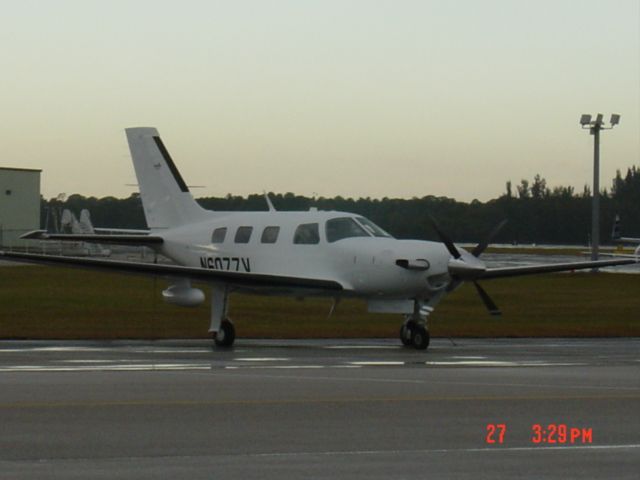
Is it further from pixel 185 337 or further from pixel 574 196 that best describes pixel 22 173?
pixel 185 337

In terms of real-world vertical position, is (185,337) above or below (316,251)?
below

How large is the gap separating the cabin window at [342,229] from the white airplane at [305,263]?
0.8 inches

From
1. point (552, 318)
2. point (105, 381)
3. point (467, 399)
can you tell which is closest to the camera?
point (467, 399)

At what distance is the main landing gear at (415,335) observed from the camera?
2734 centimetres

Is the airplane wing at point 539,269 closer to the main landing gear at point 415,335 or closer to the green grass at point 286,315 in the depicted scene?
the main landing gear at point 415,335

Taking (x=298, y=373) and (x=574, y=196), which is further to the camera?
(x=574, y=196)

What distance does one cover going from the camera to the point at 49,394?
656 inches

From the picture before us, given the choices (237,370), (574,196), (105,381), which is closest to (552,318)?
(237,370)

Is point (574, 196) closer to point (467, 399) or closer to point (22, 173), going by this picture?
point (22, 173)

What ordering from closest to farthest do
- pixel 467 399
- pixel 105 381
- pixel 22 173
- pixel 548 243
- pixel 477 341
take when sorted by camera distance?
1. pixel 467 399
2. pixel 105 381
3. pixel 477 341
4. pixel 22 173
5. pixel 548 243

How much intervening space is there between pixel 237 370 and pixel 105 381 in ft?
9.28

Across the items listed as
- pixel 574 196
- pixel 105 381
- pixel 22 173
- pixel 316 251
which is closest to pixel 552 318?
pixel 316 251

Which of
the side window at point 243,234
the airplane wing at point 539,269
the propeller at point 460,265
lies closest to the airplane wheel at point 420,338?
the propeller at point 460,265
